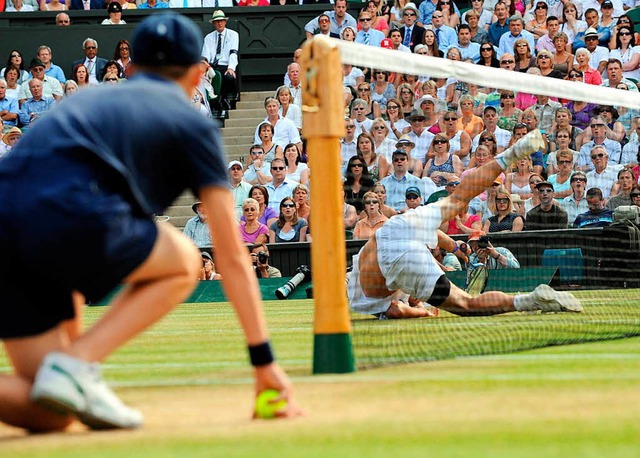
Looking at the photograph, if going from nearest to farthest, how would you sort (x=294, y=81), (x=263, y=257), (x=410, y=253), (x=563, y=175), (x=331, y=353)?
(x=331, y=353)
(x=410, y=253)
(x=563, y=175)
(x=263, y=257)
(x=294, y=81)

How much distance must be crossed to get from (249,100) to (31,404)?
66.8ft

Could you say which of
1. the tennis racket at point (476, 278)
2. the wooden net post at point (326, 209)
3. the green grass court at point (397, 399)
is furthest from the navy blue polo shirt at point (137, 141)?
the tennis racket at point (476, 278)

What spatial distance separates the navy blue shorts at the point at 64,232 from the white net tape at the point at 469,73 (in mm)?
2598

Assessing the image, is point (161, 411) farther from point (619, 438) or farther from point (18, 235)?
point (619, 438)

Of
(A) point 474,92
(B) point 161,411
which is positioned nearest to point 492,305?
(A) point 474,92

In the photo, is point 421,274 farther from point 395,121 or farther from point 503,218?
point 503,218

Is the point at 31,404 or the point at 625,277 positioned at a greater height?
the point at 31,404

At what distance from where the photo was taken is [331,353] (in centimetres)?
644

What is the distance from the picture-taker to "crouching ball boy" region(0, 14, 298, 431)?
4.25m

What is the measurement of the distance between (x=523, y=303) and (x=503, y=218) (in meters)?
3.16

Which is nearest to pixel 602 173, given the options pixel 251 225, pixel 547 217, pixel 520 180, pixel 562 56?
pixel 547 217

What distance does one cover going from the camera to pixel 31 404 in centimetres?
454

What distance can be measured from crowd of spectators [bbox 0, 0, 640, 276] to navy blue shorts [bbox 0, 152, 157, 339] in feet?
7.41

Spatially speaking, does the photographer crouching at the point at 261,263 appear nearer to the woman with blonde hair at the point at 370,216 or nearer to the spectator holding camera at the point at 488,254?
the spectator holding camera at the point at 488,254
